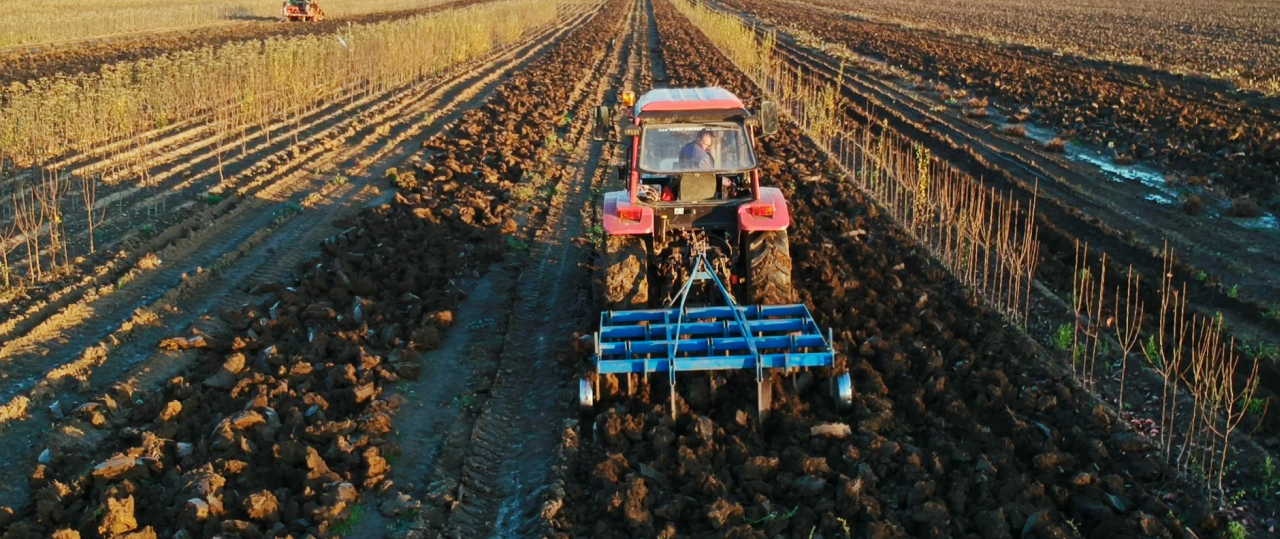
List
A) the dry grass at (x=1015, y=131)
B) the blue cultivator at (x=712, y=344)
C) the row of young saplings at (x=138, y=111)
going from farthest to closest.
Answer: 1. the dry grass at (x=1015, y=131)
2. the row of young saplings at (x=138, y=111)
3. the blue cultivator at (x=712, y=344)

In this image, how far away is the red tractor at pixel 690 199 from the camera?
24.0 feet

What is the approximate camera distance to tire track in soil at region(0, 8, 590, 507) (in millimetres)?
6211

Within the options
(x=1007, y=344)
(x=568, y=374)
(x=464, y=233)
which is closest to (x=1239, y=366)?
(x=1007, y=344)

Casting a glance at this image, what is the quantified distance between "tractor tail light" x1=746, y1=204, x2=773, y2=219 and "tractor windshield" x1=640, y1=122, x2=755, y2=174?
0.43 metres

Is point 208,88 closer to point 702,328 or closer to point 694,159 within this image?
point 694,159

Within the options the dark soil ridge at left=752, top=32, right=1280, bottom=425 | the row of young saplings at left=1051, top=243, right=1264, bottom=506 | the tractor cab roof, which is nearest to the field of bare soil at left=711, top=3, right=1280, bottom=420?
the dark soil ridge at left=752, top=32, right=1280, bottom=425

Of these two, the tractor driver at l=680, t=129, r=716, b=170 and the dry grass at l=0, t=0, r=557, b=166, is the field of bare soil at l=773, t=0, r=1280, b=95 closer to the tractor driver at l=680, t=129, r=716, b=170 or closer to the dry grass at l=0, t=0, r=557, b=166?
the tractor driver at l=680, t=129, r=716, b=170

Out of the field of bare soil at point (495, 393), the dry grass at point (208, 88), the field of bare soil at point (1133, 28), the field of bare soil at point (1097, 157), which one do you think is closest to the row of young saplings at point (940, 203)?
the field of bare soil at point (495, 393)

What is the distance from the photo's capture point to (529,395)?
700 centimetres

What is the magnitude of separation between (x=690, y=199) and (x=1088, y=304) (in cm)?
305

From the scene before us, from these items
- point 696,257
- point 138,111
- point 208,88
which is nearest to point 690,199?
point 696,257

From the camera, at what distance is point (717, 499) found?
523 centimetres

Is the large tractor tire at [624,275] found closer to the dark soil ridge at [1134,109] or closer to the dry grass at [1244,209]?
the dry grass at [1244,209]

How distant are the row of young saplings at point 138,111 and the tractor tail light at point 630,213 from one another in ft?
16.9
